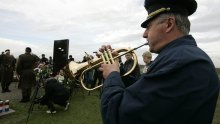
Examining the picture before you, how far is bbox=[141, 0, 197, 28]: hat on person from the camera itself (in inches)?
73.3

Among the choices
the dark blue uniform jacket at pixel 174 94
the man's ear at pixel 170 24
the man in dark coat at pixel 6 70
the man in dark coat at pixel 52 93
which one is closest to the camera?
the dark blue uniform jacket at pixel 174 94

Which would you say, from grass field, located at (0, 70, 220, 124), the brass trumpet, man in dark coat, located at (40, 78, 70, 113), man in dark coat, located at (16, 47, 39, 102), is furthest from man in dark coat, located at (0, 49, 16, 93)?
the brass trumpet

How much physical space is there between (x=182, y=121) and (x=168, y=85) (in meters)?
0.23

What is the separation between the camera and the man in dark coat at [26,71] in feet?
33.1

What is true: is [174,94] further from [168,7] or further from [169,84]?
[168,7]

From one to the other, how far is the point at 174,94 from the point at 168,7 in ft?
2.14

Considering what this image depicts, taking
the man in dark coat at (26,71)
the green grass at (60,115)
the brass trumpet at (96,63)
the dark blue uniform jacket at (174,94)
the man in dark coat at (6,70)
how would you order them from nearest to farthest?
the dark blue uniform jacket at (174,94), the brass trumpet at (96,63), the green grass at (60,115), the man in dark coat at (26,71), the man in dark coat at (6,70)

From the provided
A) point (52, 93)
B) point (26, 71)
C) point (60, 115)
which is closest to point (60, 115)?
point (60, 115)

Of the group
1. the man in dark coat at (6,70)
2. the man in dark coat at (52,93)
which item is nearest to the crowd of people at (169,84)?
the man in dark coat at (52,93)

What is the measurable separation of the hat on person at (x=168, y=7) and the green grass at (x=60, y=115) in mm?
6190

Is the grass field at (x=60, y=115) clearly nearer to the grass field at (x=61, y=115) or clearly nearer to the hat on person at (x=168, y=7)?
the grass field at (x=61, y=115)

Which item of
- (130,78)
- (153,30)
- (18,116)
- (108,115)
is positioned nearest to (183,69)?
(153,30)

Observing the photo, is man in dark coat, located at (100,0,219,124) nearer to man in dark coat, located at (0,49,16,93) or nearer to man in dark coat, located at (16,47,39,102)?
man in dark coat, located at (16,47,39,102)

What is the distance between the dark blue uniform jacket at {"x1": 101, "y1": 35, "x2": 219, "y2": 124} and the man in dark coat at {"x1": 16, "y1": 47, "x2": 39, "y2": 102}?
29.4ft
